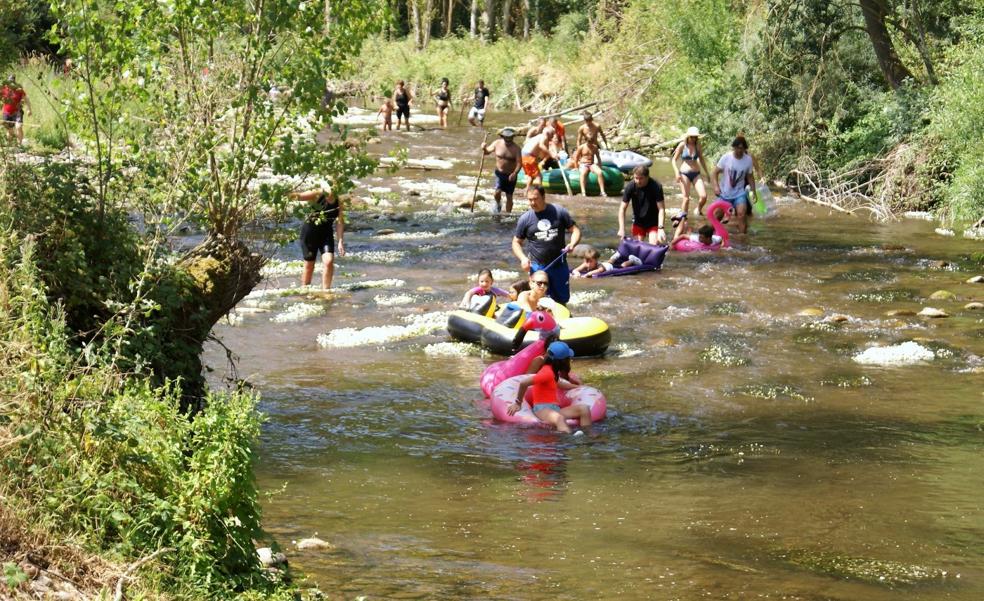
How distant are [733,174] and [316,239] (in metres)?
7.70

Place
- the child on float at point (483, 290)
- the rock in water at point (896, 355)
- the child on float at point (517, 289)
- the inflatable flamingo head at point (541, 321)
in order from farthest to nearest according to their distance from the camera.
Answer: the child on float at point (483, 290) → the child on float at point (517, 289) → the rock in water at point (896, 355) → the inflatable flamingo head at point (541, 321)

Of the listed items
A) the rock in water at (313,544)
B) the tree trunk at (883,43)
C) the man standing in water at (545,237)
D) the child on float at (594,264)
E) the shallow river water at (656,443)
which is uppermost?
the tree trunk at (883,43)

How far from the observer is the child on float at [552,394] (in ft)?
34.6

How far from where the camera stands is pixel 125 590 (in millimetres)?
5129

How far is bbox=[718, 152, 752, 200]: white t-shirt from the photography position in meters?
20.1

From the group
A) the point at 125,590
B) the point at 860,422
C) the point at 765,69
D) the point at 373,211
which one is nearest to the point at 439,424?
the point at 860,422

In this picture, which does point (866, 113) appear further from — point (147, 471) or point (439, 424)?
point (147, 471)

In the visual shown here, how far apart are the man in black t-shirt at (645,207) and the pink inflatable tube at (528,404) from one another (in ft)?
23.5

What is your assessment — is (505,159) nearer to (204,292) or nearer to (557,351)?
(557,351)

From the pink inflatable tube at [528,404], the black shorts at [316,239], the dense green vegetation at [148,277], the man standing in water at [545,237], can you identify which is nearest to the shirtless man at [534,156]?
the black shorts at [316,239]

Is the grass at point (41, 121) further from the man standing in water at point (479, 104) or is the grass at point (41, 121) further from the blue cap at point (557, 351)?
the man standing in water at point (479, 104)

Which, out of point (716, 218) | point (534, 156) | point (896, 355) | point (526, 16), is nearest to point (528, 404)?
point (896, 355)

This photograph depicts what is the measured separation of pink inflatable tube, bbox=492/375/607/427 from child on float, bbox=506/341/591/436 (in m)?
0.05

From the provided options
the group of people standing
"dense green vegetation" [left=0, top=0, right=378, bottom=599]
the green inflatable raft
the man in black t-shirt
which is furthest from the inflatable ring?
the group of people standing
